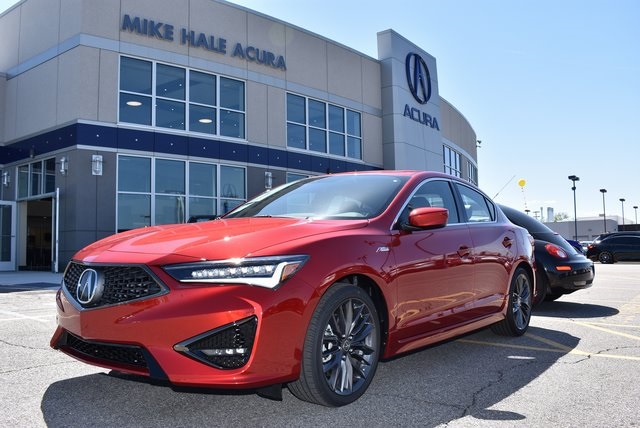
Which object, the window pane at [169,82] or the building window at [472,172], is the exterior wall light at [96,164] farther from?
the building window at [472,172]

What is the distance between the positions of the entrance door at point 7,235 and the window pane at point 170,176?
212 inches

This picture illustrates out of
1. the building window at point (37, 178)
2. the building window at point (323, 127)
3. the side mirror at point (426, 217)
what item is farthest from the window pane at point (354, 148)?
the side mirror at point (426, 217)

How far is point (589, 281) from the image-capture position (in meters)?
8.16

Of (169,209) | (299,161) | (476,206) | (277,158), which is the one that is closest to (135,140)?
(169,209)

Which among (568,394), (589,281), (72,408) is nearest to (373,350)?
(568,394)

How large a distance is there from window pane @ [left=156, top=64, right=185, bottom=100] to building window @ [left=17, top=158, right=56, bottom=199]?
398cm

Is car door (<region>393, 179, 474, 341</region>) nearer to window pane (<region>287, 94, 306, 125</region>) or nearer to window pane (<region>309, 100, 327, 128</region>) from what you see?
window pane (<region>287, 94, 306, 125</region>)

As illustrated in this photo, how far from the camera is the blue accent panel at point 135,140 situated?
1705 centimetres

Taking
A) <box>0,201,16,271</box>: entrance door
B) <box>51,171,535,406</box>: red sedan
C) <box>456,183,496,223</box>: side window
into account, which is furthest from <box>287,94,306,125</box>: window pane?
<box>51,171,535,406</box>: red sedan

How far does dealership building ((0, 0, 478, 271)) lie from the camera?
16562mm

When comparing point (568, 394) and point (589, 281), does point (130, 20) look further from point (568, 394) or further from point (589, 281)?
point (568, 394)

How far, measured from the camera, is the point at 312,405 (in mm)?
3611

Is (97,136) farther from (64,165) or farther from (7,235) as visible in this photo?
(7,235)

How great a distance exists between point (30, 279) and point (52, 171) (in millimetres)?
4344
